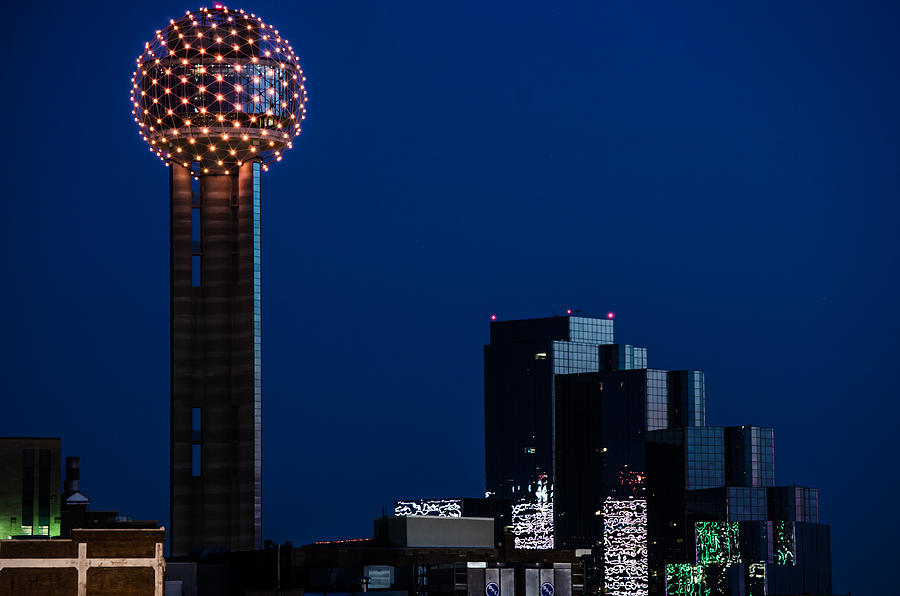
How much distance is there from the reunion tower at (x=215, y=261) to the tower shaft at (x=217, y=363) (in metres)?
0.08

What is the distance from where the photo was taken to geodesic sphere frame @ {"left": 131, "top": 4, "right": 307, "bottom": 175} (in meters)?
158

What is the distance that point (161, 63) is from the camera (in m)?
158

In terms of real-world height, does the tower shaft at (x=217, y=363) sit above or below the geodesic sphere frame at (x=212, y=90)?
below

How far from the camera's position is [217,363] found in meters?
155

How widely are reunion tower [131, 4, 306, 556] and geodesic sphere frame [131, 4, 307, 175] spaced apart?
0.29ft

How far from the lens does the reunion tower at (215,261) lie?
153625 mm

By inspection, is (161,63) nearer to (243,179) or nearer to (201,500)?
(243,179)

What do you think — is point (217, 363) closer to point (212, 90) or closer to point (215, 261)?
point (215, 261)

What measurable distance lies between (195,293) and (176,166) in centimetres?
1116

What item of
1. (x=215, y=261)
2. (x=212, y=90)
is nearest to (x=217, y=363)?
(x=215, y=261)

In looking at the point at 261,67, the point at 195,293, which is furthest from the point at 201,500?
the point at 261,67

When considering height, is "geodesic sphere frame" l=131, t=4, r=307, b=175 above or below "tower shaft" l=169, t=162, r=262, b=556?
above

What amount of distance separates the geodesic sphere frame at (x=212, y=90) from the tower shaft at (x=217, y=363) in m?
3.55

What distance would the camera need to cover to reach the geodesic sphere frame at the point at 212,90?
15762 cm
